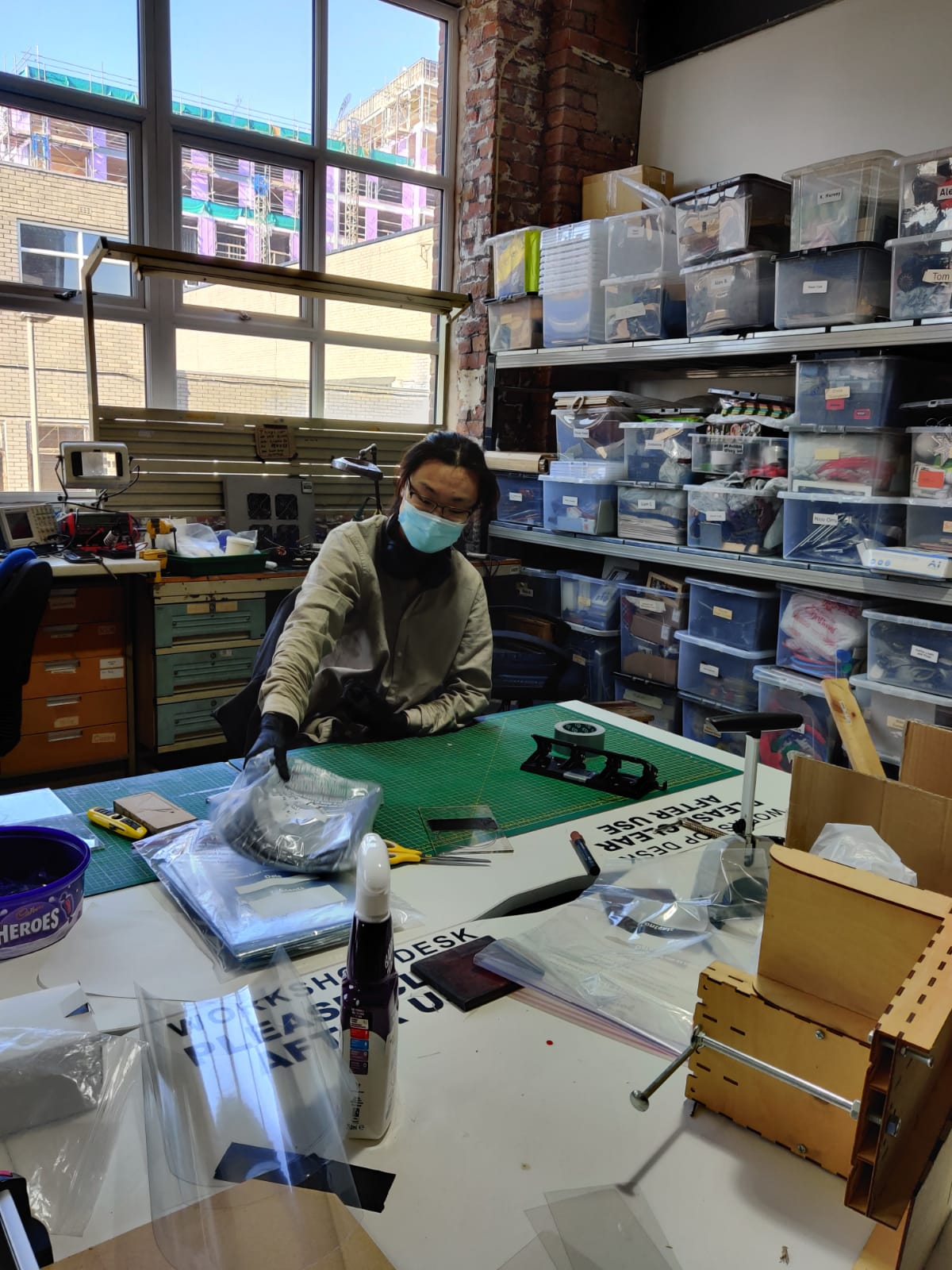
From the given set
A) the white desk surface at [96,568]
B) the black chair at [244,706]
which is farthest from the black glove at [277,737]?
the white desk surface at [96,568]

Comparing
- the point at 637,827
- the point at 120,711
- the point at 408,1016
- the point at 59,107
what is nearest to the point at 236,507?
the point at 120,711

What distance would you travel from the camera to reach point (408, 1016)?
903 millimetres

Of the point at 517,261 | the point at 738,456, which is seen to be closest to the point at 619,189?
the point at 517,261

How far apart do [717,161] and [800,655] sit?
2.09 metres

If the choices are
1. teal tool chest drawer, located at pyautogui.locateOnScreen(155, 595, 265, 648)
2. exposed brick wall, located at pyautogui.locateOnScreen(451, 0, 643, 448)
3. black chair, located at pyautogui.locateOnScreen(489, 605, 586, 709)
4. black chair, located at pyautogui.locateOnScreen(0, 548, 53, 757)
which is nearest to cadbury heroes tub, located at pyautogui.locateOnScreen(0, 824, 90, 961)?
black chair, located at pyautogui.locateOnScreen(0, 548, 53, 757)

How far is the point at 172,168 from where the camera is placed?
11.5 feet

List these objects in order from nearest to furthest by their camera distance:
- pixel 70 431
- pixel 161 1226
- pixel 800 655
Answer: pixel 161 1226, pixel 800 655, pixel 70 431

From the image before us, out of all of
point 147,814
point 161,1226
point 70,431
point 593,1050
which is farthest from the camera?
point 70,431

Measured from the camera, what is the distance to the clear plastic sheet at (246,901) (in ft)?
3.26

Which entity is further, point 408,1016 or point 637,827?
point 637,827

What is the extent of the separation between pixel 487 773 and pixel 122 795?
574mm

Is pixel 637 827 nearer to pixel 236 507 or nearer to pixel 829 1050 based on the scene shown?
pixel 829 1050

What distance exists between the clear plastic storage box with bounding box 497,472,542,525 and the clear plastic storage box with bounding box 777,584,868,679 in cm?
111

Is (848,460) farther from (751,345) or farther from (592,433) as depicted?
(592,433)
